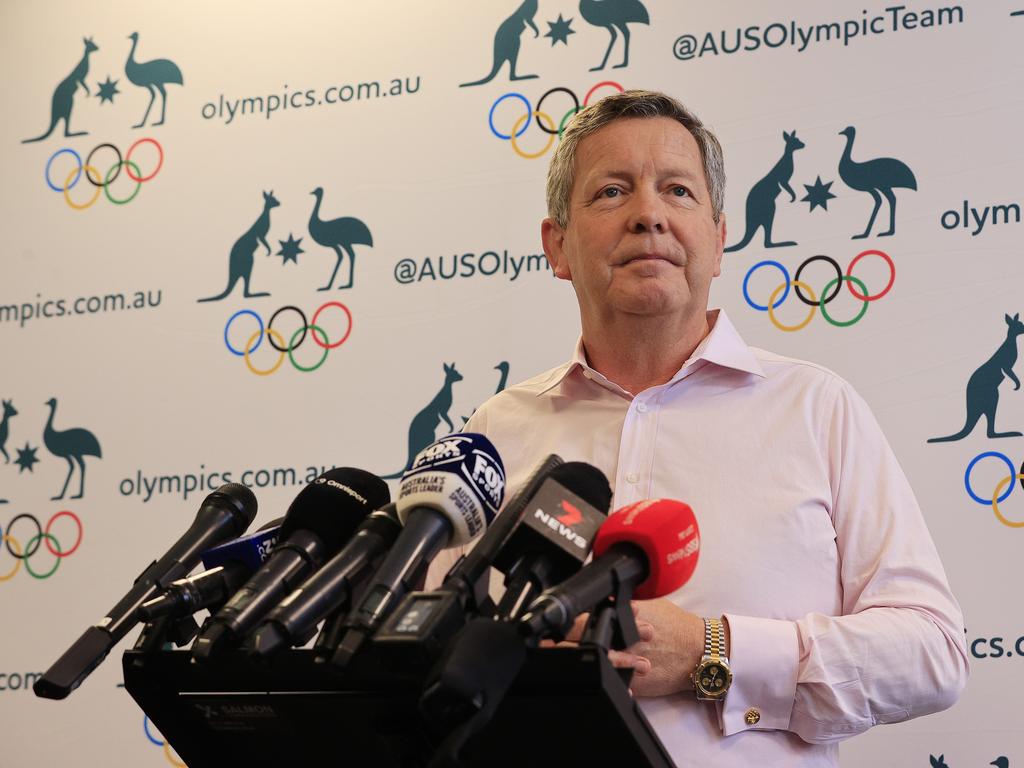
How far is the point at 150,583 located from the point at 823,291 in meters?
1.66

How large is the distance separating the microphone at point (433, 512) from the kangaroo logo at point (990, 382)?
1448mm

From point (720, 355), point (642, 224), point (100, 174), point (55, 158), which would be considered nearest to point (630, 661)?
point (720, 355)

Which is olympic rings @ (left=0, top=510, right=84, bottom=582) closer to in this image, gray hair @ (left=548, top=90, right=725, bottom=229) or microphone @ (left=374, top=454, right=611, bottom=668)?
gray hair @ (left=548, top=90, right=725, bottom=229)

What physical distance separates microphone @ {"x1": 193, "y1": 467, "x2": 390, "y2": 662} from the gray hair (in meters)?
1.04

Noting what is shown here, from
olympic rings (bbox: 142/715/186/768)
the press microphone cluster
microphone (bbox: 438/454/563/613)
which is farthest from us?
olympic rings (bbox: 142/715/186/768)

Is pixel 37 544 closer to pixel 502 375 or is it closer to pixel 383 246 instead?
pixel 383 246

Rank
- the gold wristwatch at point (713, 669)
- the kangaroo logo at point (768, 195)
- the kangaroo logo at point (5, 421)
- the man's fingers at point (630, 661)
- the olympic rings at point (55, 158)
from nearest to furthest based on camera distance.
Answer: the man's fingers at point (630, 661)
the gold wristwatch at point (713, 669)
the kangaroo logo at point (768, 195)
the kangaroo logo at point (5, 421)
the olympic rings at point (55, 158)

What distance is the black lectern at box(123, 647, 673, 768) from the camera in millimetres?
1024

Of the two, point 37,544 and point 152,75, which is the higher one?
point 152,75

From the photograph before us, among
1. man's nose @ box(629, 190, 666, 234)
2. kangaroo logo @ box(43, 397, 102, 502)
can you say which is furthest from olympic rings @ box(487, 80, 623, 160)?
kangaroo logo @ box(43, 397, 102, 502)

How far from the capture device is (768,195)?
104 inches

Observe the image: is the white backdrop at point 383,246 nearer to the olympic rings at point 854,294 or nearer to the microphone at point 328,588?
the olympic rings at point 854,294

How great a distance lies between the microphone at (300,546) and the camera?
1160 millimetres

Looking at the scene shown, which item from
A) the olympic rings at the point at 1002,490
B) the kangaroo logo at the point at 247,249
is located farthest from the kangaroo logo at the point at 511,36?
the olympic rings at the point at 1002,490
